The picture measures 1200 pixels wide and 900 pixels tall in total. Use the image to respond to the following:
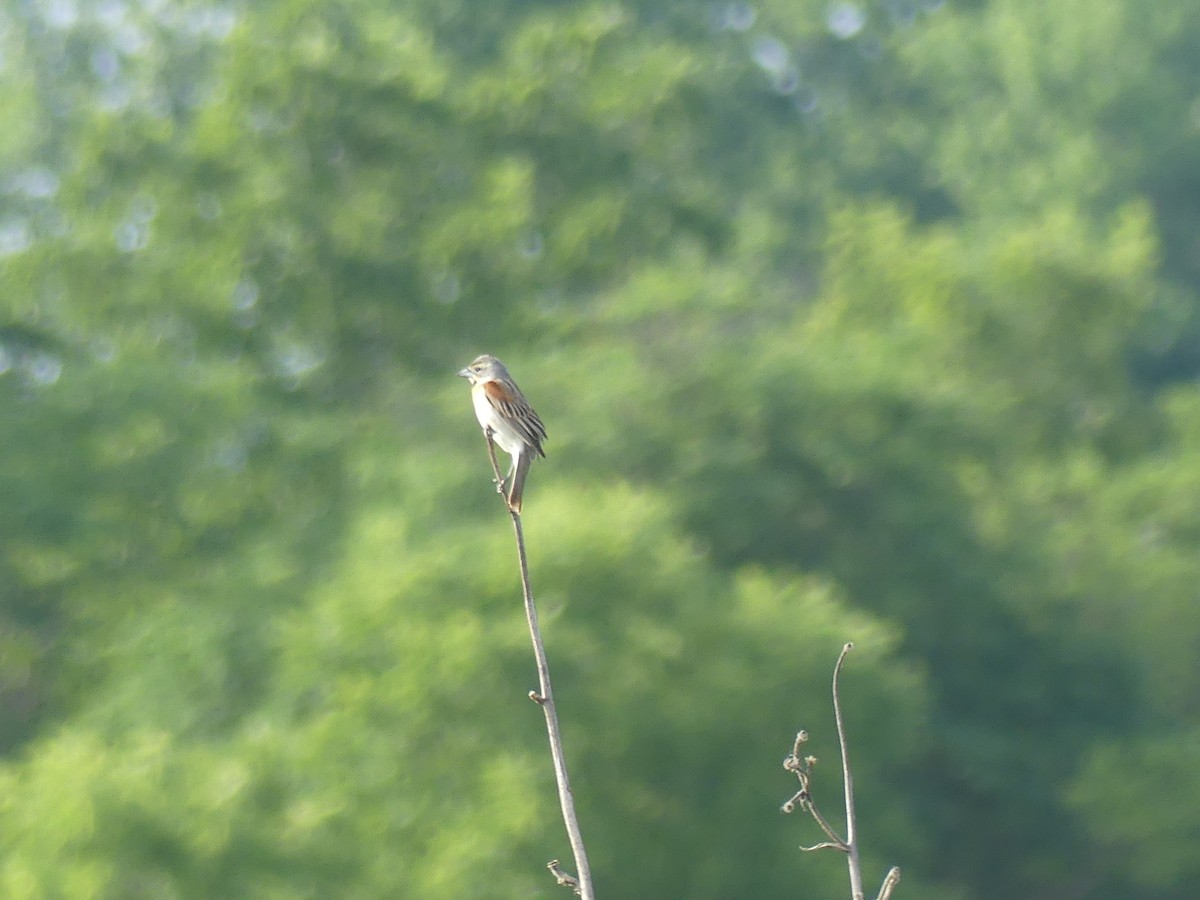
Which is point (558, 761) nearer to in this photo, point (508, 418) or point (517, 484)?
point (517, 484)

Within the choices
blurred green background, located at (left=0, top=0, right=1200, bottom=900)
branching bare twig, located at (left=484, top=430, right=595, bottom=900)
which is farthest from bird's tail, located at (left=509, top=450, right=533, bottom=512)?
blurred green background, located at (left=0, top=0, right=1200, bottom=900)

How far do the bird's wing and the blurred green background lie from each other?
46.3ft

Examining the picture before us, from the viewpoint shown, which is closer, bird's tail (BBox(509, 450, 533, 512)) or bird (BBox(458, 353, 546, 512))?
bird's tail (BBox(509, 450, 533, 512))

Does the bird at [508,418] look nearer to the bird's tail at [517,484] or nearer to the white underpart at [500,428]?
the white underpart at [500,428]

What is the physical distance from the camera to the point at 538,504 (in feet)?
75.8

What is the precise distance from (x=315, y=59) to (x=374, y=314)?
3.78m

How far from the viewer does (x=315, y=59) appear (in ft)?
103

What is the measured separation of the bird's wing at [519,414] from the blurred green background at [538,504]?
14.1 meters

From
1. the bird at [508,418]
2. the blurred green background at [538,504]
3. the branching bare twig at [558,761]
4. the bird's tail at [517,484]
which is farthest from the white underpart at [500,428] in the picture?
the blurred green background at [538,504]

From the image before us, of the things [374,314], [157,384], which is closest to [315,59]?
[374,314]

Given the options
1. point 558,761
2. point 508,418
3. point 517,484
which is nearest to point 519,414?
point 508,418

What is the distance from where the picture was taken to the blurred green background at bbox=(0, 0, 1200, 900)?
2070 cm

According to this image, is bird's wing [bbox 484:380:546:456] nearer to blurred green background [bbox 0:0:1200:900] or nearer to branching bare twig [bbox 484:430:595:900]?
branching bare twig [bbox 484:430:595:900]

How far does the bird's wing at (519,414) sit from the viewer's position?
4930 mm
